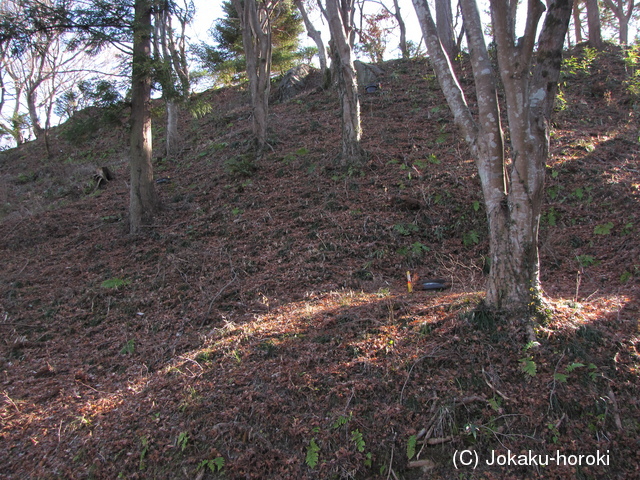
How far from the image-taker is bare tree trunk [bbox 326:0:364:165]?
30.8ft

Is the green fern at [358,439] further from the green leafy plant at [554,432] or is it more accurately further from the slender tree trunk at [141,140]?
the slender tree trunk at [141,140]

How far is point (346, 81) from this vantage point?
956 cm

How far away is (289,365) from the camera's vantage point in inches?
153

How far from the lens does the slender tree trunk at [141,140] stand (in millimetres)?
8461

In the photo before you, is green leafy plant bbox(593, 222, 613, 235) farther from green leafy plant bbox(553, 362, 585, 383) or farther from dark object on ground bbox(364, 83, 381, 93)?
dark object on ground bbox(364, 83, 381, 93)

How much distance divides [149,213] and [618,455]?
9.24 m

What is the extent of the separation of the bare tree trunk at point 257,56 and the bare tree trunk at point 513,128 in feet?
27.4

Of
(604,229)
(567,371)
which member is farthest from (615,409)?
(604,229)

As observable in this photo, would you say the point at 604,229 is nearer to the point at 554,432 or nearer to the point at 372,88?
the point at 554,432

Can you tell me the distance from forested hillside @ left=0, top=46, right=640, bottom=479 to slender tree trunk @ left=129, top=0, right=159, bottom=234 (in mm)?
443

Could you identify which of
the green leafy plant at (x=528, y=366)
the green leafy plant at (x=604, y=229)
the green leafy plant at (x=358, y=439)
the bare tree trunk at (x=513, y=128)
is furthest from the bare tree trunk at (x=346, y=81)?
the green leafy plant at (x=358, y=439)

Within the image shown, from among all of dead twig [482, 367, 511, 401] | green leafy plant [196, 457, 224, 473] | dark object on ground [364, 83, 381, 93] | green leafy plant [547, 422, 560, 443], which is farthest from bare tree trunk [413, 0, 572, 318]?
dark object on ground [364, 83, 381, 93]

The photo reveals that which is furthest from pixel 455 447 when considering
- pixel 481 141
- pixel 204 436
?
pixel 481 141

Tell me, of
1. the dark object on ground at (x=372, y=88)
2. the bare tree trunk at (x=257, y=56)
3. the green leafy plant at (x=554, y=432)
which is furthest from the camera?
the dark object on ground at (x=372, y=88)
